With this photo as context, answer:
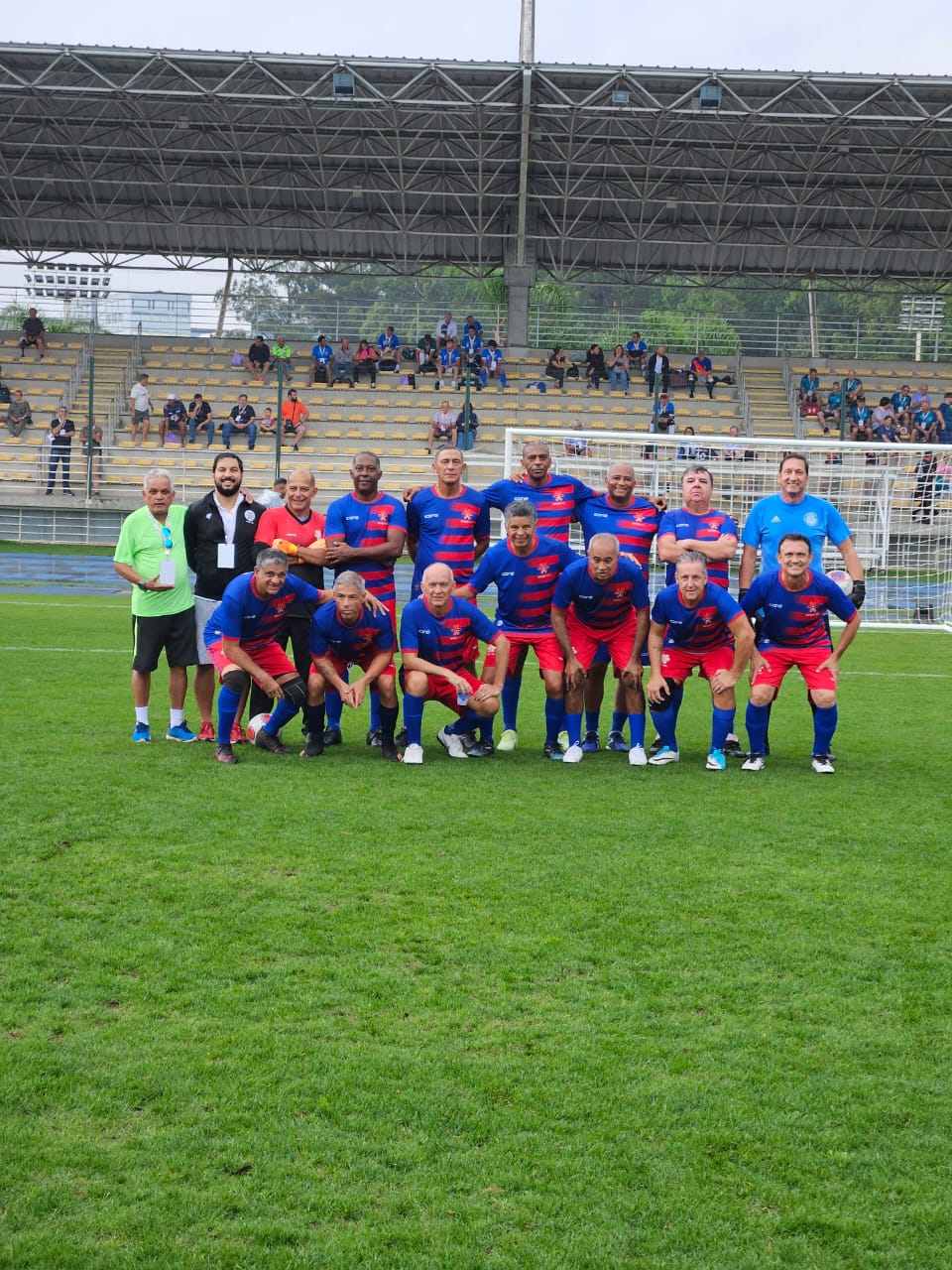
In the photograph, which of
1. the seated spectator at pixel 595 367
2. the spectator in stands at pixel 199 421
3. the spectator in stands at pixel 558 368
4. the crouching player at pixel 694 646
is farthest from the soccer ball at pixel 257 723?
the seated spectator at pixel 595 367

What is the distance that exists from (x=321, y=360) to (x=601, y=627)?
837 inches

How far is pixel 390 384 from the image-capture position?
2750 cm

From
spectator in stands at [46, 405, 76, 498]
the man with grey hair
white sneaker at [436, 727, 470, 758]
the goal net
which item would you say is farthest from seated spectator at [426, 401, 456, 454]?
white sneaker at [436, 727, 470, 758]

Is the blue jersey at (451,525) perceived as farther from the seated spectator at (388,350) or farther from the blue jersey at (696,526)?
the seated spectator at (388,350)

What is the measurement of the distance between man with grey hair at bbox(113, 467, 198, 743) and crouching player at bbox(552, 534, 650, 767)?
224cm

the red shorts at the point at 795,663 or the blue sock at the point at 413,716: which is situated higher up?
the red shorts at the point at 795,663

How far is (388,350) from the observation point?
2853 cm

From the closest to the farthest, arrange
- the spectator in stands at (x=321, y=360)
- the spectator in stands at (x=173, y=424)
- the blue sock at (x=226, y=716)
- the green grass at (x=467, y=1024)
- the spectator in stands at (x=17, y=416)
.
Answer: the green grass at (x=467, y=1024) → the blue sock at (x=226, y=716) → the spectator in stands at (x=173, y=424) → the spectator in stands at (x=17, y=416) → the spectator in stands at (x=321, y=360)

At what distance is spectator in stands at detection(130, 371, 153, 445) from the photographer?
25266 millimetres

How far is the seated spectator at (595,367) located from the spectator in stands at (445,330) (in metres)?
3.23

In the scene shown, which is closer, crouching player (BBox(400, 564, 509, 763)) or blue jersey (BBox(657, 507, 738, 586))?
crouching player (BBox(400, 564, 509, 763))

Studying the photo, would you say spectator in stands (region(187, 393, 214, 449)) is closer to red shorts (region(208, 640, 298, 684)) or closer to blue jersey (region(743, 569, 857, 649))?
red shorts (region(208, 640, 298, 684))

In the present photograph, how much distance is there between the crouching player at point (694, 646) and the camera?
23.6 ft

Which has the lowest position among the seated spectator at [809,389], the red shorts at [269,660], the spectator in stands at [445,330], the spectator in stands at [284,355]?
the red shorts at [269,660]
